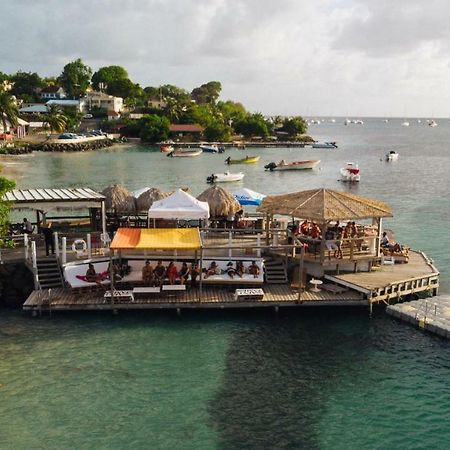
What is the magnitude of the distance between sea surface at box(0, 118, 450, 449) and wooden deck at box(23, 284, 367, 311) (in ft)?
1.46

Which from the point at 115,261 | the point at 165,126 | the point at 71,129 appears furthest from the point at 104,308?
the point at 71,129

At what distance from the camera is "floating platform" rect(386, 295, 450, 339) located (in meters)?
19.1

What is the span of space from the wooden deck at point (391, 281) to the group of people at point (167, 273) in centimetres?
560

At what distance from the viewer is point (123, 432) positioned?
44.8 feet

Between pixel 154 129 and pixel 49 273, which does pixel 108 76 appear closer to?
pixel 154 129

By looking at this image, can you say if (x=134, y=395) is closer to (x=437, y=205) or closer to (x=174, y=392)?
(x=174, y=392)

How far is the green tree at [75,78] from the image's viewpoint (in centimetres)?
17599

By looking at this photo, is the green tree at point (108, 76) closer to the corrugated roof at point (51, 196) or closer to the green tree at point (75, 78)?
the green tree at point (75, 78)

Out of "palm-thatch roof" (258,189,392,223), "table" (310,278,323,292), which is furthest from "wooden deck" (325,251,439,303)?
"palm-thatch roof" (258,189,392,223)

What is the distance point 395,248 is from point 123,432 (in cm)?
1569

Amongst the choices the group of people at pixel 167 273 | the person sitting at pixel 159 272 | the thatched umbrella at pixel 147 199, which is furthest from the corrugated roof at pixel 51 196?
the person sitting at pixel 159 272

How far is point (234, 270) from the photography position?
21766 mm

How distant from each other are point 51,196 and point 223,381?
509 inches

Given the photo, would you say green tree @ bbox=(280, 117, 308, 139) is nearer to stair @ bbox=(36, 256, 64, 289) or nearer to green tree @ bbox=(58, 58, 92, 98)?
green tree @ bbox=(58, 58, 92, 98)
